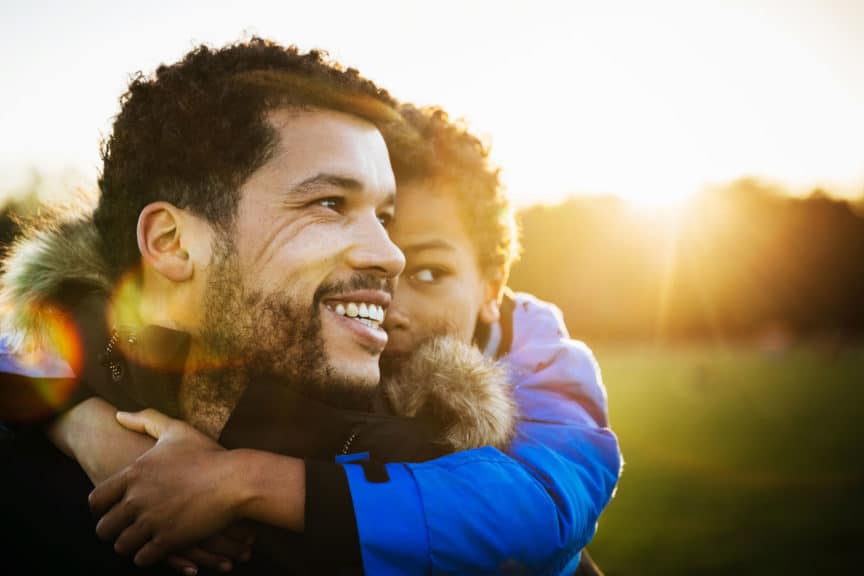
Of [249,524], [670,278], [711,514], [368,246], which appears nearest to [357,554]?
[249,524]

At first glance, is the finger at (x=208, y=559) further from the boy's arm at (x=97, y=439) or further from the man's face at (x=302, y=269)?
the man's face at (x=302, y=269)

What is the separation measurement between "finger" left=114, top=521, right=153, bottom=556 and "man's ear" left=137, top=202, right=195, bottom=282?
2.80ft

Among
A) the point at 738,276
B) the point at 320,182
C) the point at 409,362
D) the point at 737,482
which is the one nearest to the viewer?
the point at 320,182

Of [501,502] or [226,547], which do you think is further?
[501,502]

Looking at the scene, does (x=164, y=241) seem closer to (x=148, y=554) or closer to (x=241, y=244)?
(x=241, y=244)

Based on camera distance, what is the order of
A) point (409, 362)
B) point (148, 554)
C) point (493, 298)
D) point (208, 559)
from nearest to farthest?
point (148, 554) < point (208, 559) < point (409, 362) < point (493, 298)

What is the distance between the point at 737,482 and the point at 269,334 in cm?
1105

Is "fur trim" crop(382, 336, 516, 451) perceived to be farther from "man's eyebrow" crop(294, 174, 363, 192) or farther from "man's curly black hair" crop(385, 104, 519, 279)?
"man's curly black hair" crop(385, 104, 519, 279)

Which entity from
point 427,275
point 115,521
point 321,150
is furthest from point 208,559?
point 427,275

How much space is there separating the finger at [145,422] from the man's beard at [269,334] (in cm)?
22

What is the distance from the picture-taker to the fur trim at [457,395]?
94.0 inches

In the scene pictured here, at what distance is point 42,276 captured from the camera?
8.16 feet

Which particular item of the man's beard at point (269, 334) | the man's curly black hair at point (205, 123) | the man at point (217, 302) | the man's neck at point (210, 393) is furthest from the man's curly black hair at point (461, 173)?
the man's neck at point (210, 393)

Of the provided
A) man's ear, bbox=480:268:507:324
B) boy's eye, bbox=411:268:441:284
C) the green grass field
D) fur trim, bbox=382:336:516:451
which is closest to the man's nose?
fur trim, bbox=382:336:516:451
